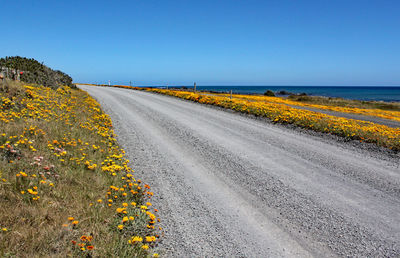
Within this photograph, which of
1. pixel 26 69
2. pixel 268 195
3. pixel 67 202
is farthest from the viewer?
pixel 26 69

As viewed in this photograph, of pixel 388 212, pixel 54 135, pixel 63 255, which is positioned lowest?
pixel 388 212

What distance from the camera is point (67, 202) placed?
13.2 ft

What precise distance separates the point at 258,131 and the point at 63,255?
9.58m

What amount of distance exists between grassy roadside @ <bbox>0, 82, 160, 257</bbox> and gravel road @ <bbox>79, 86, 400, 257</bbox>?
21.0 inches

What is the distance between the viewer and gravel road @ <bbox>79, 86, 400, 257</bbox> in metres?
3.68

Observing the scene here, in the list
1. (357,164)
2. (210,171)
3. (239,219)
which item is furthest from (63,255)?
(357,164)

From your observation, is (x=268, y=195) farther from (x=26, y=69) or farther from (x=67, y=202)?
(x=26, y=69)

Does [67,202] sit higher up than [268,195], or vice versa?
[67,202]

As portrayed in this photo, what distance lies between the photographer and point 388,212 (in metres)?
4.61

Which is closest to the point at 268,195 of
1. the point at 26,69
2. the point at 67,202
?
the point at 67,202

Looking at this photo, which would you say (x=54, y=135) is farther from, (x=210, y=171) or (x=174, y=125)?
(x=174, y=125)

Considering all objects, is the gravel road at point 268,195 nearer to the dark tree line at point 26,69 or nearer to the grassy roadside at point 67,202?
the grassy roadside at point 67,202

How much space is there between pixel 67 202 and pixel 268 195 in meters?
3.92

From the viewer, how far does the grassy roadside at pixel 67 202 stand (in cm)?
310
